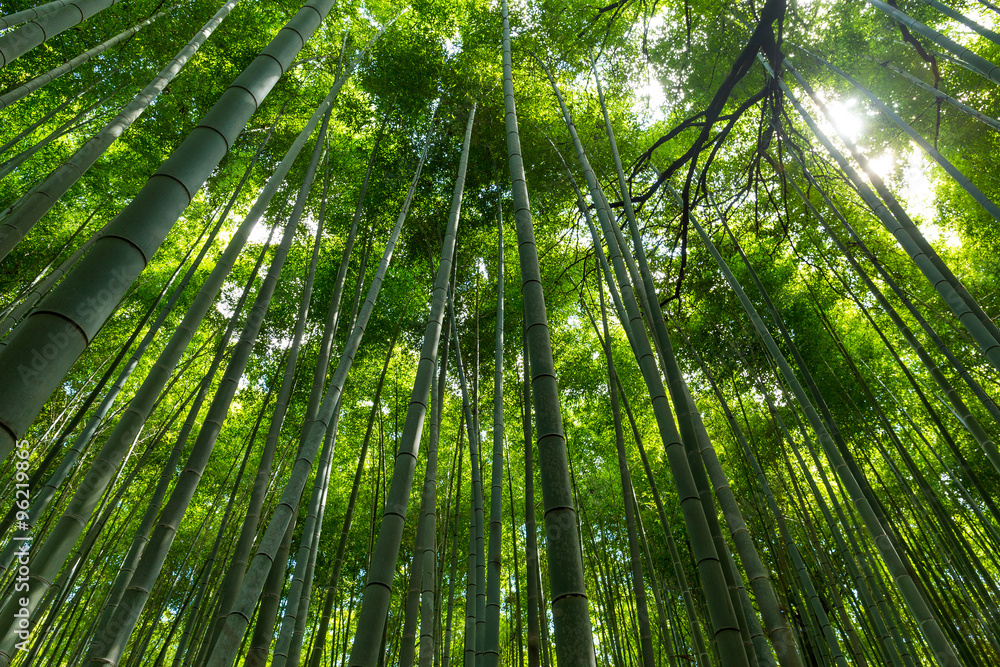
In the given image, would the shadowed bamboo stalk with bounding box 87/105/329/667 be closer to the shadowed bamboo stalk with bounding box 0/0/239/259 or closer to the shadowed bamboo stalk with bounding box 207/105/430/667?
the shadowed bamboo stalk with bounding box 207/105/430/667

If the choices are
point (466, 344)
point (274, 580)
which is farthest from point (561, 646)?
point (466, 344)

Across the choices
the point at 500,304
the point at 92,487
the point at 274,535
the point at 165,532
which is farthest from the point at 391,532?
the point at 500,304

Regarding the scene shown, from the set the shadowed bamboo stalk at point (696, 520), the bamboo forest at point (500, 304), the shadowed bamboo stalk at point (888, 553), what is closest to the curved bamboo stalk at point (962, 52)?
the bamboo forest at point (500, 304)

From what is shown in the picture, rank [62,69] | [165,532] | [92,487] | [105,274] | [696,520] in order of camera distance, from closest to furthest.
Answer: [105,274]
[696,520]
[165,532]
[92,487]
[62,69]

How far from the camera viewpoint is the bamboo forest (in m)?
1.62

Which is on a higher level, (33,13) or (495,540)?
(33,13)

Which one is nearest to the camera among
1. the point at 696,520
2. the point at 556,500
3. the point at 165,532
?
the point at 556,500

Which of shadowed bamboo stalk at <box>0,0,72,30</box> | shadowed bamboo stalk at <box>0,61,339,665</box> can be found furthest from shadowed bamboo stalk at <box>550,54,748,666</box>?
shadowed bamboo stalk at <box>0,0,72,30</box>

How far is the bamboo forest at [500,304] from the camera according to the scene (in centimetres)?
162

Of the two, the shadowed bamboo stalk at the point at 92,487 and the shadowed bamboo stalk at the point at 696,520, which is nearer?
the shadowed bamboo stalk at the point at 696,520

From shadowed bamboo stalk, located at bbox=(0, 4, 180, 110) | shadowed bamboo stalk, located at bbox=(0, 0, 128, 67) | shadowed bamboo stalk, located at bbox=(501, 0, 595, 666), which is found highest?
shadowed bamboo stalk, located at bbox=(0, 4, 180, 110)

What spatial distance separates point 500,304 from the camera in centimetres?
286

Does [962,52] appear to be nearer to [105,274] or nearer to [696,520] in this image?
[696,520]

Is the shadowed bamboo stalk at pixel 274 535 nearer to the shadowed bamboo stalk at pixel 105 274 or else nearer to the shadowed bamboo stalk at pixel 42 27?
the shadowed bamboo stalk at pixel 105 274
